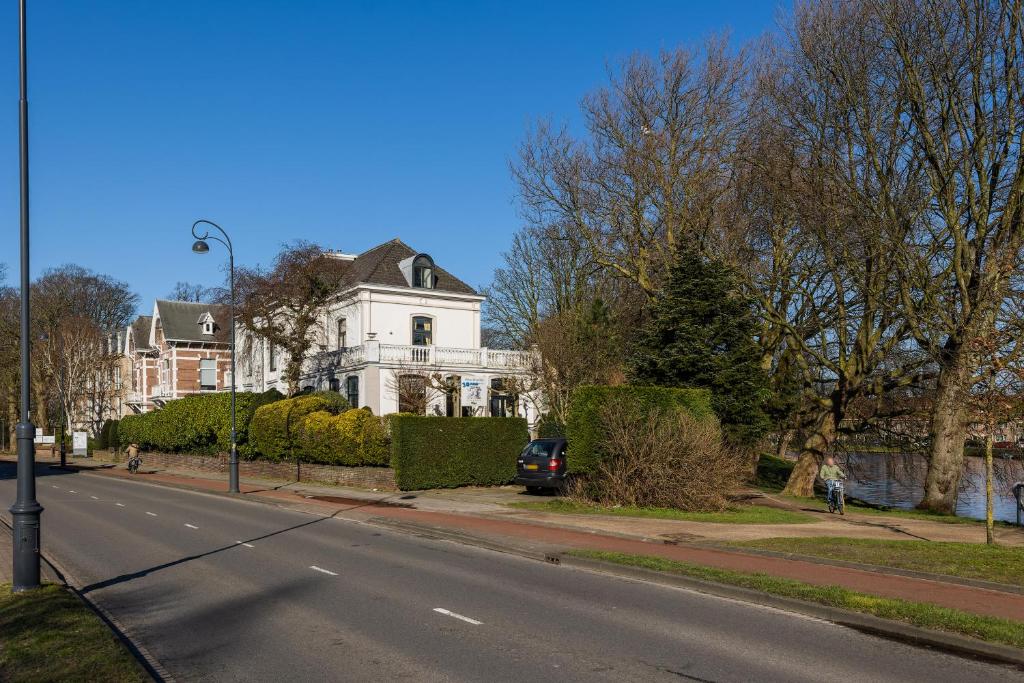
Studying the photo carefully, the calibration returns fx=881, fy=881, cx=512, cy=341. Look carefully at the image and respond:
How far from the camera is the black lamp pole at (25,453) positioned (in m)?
11.6

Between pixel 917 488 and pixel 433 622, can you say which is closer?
pixel 433 622

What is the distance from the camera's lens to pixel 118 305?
3415 inches

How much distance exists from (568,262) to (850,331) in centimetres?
1566

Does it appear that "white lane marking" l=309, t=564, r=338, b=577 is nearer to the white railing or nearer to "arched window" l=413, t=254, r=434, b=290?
the white railing

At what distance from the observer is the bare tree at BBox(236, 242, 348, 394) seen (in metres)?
43.4

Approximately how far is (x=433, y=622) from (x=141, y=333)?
76896 millimetres

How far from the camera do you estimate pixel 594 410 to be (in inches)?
937

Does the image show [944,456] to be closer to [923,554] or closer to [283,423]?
[923,554]

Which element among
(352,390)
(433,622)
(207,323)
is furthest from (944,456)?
(207,323)

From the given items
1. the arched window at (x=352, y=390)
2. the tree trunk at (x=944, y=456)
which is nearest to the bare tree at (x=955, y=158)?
the tree trunk at (x=944, y=456)

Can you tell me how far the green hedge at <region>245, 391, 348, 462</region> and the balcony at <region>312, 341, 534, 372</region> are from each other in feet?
11.6

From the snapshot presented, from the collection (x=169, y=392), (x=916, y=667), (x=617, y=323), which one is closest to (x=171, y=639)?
(x=916, y=667)

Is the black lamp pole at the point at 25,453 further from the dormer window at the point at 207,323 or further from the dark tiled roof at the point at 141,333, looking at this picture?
the dark tiled roof at the point at 141,333

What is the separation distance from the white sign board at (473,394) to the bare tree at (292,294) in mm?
8303
